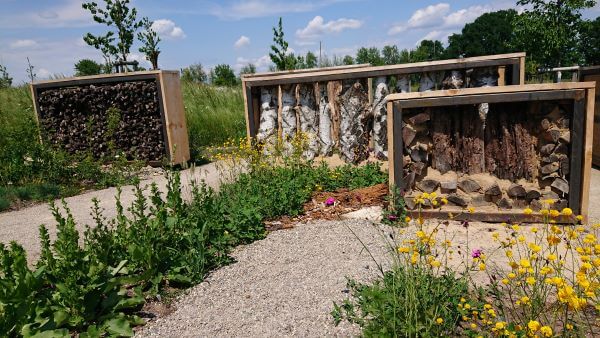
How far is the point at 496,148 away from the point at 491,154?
78 mm

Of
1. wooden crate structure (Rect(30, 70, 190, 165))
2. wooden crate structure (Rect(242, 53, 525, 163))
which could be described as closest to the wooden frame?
wooden crate structure (Rect(242, 53, 525, 163))

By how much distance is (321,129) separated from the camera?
708 centimetres

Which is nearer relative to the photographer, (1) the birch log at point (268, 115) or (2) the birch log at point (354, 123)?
(2) the birch log at point (354, 123)

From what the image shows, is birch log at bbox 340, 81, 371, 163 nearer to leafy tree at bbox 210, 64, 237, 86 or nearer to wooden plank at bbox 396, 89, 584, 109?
wooden plank at bbox 396, 89, 584, 109

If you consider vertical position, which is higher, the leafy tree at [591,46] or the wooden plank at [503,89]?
the leafy tree at [591,46]

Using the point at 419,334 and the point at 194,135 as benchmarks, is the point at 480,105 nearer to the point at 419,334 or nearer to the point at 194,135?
the point at 419,334

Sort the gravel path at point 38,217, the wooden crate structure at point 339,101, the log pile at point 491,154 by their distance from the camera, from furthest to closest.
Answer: the wooden crate structure at point 339,101, the gravel path at point 38,217, the log pile at point 491,154

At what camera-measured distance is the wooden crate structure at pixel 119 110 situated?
339 inches

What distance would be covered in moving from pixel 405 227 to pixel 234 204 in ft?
5.61

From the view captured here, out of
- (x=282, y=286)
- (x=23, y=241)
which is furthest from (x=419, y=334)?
(x=23, y=241)

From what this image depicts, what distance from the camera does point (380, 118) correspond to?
6.83 meters

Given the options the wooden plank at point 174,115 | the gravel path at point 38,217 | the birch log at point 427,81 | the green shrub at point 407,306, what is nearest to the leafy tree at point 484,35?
the wooden plank at point 174,115

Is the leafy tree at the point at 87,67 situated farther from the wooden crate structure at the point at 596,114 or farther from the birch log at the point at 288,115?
the wooden crate structure at the point at 596,114

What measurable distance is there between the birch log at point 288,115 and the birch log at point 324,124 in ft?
1.33
